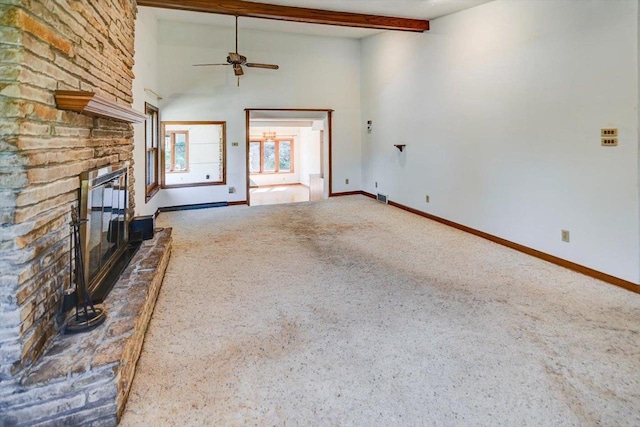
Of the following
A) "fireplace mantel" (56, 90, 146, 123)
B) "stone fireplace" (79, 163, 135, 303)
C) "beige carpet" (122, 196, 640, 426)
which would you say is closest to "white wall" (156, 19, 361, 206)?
"beige carpet" (122, 196, 640, 426)

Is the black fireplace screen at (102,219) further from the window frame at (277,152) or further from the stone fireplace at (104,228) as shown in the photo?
the window frame at (277,152)

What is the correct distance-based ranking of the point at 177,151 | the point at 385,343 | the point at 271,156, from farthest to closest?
the point at 271,156
the point at 177,151
the point at 385,343

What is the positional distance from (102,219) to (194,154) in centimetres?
581

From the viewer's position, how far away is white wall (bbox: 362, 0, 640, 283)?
10.8 feet

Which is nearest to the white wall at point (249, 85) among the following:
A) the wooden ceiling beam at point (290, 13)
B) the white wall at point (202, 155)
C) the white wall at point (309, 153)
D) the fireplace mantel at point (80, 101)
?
the white wall at point (202, 155)

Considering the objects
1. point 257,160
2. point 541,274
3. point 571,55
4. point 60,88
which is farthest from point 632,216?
point 257,160

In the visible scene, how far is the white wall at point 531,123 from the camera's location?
10.8 ft

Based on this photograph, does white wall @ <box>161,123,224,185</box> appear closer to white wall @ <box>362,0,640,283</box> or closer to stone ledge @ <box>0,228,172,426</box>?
white wall @ <box>362,0,640,283</box>

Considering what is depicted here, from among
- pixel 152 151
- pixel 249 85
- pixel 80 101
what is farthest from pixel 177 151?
pixel 80 101

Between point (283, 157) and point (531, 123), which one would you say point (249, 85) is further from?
point (283, 157)

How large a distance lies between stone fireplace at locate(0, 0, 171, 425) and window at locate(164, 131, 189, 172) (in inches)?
244

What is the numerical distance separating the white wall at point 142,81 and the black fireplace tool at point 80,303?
2.86 meters

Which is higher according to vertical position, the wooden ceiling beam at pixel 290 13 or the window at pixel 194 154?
the wooden ceiling beam at pixel 290 13

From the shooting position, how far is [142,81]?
17.3 feet
